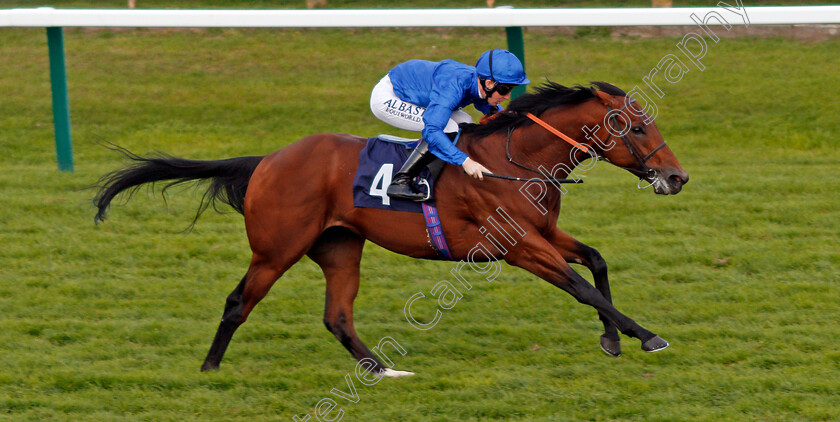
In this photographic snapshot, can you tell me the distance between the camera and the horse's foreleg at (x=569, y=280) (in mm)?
4645

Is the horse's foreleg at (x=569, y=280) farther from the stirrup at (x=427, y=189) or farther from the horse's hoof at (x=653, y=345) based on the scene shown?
the stirrup at (x=427, y=189)

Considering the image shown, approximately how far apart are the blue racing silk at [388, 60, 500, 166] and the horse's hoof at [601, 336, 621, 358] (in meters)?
1.30

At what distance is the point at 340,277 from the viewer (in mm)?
5254

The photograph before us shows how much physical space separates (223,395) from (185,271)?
220 centimetres

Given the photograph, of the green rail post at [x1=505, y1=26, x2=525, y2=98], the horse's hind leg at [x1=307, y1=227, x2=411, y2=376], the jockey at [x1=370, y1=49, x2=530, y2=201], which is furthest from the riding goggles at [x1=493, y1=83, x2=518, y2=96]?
the green rail post at [x1=505, y1=26, x2=525, y2=98]

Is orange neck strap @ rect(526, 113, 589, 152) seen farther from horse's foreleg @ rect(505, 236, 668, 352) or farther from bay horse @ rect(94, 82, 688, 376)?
horse's foreleg @ rect(505, 236, 668, 352)

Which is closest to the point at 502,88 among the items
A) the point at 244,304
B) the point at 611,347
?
the point at 611,347

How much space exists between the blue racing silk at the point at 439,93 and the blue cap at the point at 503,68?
0.44 ft

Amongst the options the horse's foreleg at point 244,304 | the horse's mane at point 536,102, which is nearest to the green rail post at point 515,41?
the horse's mane at point 536,102

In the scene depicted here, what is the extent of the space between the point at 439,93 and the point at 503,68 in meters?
0.37

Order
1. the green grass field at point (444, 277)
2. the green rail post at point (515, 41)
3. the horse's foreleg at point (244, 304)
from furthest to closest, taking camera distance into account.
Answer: the green rail post at point (515, 41)
the horse's foreleg at point (244, 304)
the green grass field at point (444, 277)

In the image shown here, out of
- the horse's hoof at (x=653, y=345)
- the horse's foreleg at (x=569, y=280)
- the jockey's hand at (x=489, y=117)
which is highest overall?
the jockey's hand at (x=489, y=117)

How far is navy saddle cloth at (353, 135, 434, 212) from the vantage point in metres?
5.00

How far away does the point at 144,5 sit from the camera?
14461 mm
